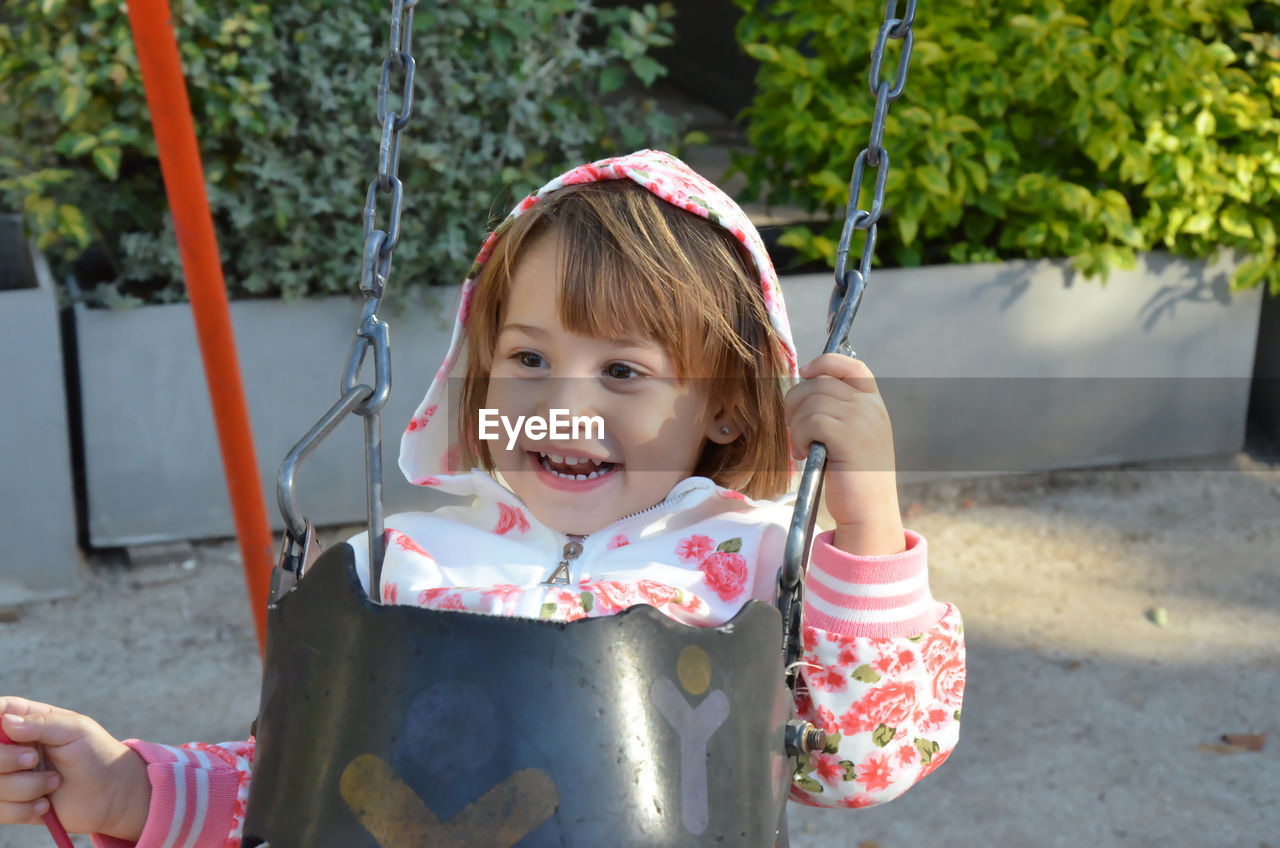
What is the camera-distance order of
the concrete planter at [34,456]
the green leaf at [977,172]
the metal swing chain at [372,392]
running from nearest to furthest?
the metal swing chain at [372,392] → the concrete planter at [34,456] → the green leaf at [977,172]

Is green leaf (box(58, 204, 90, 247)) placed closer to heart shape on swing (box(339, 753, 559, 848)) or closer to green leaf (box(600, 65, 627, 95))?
green leaf (box(600, 65, 627, 95))

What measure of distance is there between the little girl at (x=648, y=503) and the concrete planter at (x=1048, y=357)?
7.14ft

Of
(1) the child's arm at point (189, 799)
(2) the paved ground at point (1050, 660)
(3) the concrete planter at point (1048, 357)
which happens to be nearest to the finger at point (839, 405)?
(1) the child's arm at point (189, 799)

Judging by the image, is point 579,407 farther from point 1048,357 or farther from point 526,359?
point 1048,357

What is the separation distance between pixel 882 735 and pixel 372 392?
0.56 metres

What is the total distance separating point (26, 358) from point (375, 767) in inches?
95.4

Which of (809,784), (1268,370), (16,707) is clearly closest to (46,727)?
(16,707)

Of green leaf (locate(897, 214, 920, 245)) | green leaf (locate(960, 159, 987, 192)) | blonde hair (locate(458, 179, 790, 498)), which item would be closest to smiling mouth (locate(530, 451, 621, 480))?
blonde hair (locate(458, 179, 790, 498))

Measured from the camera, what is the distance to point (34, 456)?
10.1 ft

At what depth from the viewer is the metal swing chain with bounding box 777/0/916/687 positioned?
111cm

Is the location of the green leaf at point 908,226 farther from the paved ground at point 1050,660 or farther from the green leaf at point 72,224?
the green leaf at point 72,224

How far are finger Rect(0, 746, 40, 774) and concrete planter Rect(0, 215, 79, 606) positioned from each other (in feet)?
6.82

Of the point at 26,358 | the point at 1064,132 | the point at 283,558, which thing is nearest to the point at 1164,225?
the point at 1064,132

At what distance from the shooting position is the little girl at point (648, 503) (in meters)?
1.23
